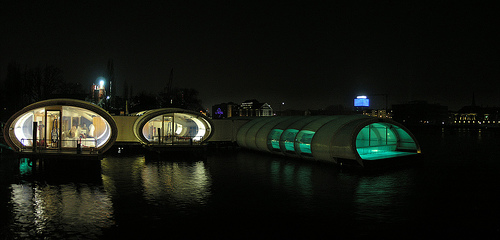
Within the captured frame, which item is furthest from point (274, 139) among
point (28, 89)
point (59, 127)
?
point (28, 89)

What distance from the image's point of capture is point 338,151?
60.6 ft

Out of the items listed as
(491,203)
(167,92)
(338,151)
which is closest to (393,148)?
(338,151)

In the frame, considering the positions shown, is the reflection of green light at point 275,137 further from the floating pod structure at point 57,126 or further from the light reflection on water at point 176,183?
the floating pod structure at point 57,126

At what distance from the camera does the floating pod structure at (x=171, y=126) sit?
24.7 meters

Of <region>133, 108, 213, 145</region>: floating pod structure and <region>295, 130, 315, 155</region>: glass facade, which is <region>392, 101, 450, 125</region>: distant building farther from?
<region>295, 130, 315, 155</region>: glass facade

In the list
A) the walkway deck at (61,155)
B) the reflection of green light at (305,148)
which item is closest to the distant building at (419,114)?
the reflection of green light at (305,148)

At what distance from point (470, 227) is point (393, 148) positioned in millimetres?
14923

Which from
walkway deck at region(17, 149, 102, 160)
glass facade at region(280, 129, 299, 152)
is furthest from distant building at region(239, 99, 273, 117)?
walkway deck at region(17, 149, 102, 160)

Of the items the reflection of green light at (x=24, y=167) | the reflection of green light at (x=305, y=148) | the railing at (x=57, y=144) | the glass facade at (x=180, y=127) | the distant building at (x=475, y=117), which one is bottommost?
the reflection of green light at (x=24, y=167)

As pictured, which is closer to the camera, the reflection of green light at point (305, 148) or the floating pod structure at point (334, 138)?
the floating pod structure at point (334, 138)

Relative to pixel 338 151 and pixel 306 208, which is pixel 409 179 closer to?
pixel 338 151

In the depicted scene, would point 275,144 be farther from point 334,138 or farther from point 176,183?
point 176,183

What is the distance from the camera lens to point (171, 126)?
97.5ft

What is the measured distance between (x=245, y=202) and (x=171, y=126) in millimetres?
19692
